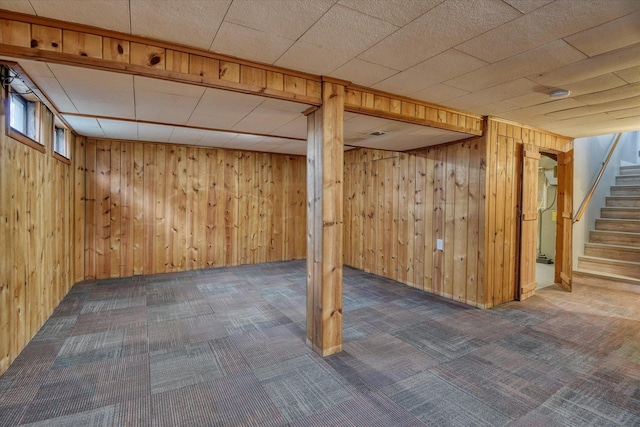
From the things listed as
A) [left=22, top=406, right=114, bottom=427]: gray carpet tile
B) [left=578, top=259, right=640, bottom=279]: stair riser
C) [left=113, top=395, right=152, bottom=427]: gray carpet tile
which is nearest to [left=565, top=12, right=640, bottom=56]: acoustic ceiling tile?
[left=113, top=395, right=152, bottom=427]: gray carpet tile

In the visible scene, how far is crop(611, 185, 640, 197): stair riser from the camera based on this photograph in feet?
18.4

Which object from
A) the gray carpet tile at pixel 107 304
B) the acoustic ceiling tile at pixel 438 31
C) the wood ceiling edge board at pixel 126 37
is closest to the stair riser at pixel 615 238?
the acoustic ceiling tile at pixel 438 31

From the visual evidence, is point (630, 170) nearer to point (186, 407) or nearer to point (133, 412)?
point (186, 407)

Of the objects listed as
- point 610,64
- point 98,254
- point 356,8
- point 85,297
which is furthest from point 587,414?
point 98,254

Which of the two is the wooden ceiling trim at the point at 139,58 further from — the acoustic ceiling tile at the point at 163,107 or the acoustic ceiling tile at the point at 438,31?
the acoustic ceiling tile at the point at 438,31

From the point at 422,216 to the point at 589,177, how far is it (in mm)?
3434

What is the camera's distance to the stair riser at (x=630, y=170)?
6.01m

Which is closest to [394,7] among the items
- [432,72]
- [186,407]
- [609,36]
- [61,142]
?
[432,72]

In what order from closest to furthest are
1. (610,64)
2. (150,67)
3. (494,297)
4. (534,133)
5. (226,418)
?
(226,418), (150,67), (610,64), (494,297), (534,133)

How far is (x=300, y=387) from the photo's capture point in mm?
2117

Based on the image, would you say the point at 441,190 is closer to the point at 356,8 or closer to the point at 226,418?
the point at 356,8

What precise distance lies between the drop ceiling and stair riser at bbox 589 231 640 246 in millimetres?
2505

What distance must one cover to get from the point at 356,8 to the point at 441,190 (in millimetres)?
3075

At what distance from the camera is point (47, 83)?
2.27 m
